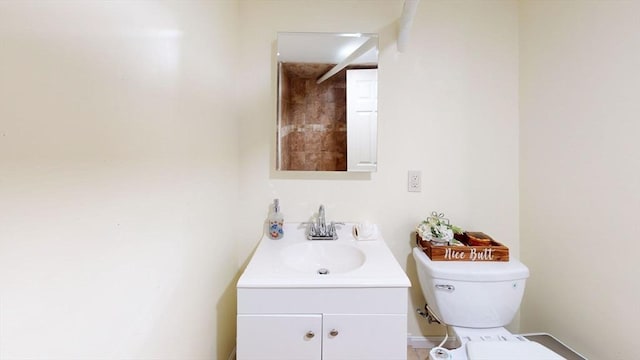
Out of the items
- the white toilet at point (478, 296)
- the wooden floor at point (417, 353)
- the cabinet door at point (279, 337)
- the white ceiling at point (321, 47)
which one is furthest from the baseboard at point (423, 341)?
the white ceiling at point (321, 47)

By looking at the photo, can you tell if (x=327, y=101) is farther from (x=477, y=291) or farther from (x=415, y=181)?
(x=477, y=291)

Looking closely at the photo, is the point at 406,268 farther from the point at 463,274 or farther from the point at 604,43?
the point at 604,43

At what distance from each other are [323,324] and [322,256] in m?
0.39

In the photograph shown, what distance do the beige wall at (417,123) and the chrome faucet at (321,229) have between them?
0.25 ft

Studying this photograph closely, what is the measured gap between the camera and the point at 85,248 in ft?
1.56

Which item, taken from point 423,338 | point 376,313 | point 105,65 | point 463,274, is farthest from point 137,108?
point 423,338

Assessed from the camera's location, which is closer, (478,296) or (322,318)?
(322,318)

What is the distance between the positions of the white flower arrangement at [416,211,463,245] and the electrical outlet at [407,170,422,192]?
18 centimetres

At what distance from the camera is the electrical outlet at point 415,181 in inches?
55.2

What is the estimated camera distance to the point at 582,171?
1.05m

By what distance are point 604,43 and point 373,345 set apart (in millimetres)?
1444

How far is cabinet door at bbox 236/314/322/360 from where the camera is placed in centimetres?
87

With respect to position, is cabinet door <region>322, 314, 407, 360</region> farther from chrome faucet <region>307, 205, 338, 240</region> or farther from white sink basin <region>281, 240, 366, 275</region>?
chrome faucet <region>307, 205, 338, 240</region>

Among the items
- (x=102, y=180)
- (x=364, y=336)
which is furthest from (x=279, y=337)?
(x=102, y=180)
